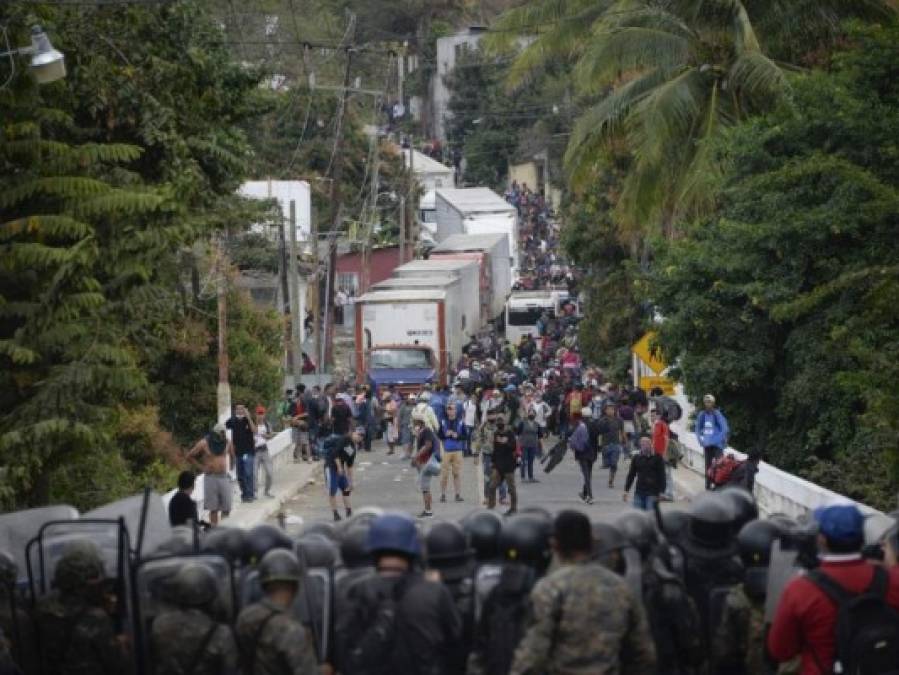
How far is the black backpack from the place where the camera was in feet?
29.9

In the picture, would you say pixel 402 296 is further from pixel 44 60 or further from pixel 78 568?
pixel 78 568

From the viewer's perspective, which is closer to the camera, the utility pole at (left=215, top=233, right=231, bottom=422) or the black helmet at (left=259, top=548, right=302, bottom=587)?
the black helmet at (left=259, top=548, right=302, bottom=587)

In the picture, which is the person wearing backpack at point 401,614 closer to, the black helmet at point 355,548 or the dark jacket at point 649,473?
the black helmet at point 355,548

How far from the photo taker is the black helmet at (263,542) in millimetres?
10266

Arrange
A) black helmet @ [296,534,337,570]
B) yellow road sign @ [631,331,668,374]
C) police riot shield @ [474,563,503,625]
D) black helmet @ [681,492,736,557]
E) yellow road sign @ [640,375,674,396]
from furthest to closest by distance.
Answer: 1. yellow road sign @ [640,375,674,396]
2. yellow road sign @ [631,331,668,374]
3. black helmet @ [681,492,736,557]
4. black helmet @ [296,534,337,570]
5. police riot shield @ [474,563,503,625]

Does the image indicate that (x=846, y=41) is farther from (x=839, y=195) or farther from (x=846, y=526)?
(x=846, y=526)

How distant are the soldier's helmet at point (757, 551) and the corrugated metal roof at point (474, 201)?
95.3m

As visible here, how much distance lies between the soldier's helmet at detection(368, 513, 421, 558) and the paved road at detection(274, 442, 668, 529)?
15500 millimetres

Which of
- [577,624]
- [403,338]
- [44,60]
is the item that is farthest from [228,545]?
[403,338]

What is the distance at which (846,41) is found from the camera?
3484 centimetres

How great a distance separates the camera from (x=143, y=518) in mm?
10648

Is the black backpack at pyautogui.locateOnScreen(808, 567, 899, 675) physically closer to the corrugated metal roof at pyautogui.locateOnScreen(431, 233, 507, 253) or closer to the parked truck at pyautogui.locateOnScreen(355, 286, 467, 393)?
the parked truck at pyautogui.locateOnScreen(355, 286, 467, 393)

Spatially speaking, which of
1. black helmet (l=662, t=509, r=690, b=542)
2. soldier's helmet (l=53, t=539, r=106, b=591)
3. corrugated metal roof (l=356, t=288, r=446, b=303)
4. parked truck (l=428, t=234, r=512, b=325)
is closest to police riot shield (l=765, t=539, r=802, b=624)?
black helmet (l=662, t=509, r=690, b=542)

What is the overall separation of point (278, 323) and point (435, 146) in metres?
90.8
